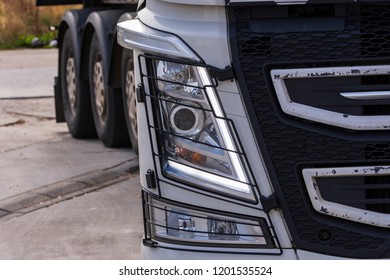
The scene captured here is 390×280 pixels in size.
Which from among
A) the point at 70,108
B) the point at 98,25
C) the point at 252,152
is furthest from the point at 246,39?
the point at 70,108

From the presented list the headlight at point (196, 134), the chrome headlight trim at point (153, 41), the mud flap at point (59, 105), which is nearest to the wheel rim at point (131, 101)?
the mud flap at point (59, 105)

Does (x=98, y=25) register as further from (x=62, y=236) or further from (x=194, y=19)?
(x=194, y=19)

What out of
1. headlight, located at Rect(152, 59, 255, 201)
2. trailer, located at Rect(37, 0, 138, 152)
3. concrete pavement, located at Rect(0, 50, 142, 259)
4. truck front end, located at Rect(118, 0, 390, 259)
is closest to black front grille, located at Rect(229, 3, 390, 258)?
truck front end, located at Rect(118, 0, 390, 259)

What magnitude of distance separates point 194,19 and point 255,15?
238mm

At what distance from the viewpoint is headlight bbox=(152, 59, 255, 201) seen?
13.0ft

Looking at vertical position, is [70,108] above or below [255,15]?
below

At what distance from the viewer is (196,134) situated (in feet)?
13.3

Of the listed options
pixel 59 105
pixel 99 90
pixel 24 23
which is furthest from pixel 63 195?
pixel 24 23

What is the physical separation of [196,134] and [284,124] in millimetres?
353

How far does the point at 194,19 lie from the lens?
13.2ft

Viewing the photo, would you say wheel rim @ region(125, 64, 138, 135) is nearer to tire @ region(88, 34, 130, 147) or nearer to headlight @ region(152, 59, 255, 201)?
tire @ region(88, 34, 130, 147)

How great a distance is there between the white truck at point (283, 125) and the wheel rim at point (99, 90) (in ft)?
21.1

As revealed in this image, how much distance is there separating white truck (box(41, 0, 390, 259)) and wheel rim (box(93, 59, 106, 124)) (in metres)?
6.42

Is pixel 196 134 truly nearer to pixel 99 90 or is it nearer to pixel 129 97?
pixel 129 97
